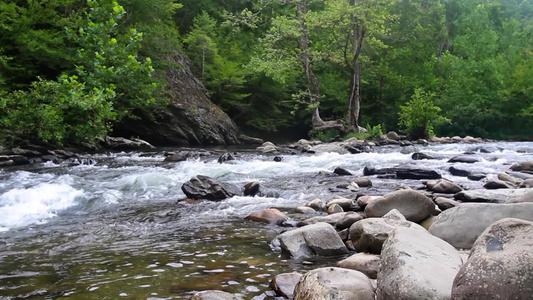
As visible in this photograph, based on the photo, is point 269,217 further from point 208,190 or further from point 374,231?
point 208,190

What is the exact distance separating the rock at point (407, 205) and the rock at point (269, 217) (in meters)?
1.16

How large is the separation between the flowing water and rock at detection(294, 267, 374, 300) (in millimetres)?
430

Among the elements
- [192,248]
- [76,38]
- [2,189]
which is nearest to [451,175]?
[192,248]

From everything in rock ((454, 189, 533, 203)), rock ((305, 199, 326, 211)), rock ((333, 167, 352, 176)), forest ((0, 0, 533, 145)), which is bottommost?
rock ((333, 167, 352, 176))

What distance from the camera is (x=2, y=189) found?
7457mm

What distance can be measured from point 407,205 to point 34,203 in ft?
18.4

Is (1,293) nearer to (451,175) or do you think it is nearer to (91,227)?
(91,227)

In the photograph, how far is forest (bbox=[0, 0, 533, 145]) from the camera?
46.9ft

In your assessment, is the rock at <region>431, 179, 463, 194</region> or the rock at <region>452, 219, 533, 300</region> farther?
the rock at <region>431, 179, 463, 194</region>

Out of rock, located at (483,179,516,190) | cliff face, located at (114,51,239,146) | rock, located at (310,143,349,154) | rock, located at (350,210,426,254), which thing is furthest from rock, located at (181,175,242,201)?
cliff face, located at (114,51,239,146)

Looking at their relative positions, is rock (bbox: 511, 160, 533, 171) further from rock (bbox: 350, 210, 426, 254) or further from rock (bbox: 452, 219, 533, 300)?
rock (bbox: 452, 219, 533, 300)

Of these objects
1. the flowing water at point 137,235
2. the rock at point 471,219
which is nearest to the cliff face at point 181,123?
the flowing water at point 137,235

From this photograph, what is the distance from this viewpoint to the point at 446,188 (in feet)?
22.7

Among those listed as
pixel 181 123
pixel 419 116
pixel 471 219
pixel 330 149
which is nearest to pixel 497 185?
pixel 471 219
